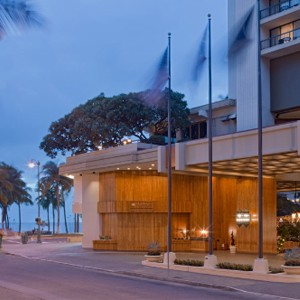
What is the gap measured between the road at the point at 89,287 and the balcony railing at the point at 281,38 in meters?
23.0

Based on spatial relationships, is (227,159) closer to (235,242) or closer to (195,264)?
(195,264)

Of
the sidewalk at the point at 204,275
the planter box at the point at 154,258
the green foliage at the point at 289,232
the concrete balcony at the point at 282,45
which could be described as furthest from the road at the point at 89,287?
the concrete balcony at the point at 282,45

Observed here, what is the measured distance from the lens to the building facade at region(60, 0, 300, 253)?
36875 millimetres

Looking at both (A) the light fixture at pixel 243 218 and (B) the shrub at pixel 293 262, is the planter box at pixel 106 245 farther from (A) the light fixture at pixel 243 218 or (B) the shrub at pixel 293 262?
(B) the shrub at pixel 293 262

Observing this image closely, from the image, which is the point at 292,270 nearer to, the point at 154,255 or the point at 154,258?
the point at 154,258

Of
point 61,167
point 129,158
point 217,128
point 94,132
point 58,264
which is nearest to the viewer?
point 58,264

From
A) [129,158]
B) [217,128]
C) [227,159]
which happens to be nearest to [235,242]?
[129,158]

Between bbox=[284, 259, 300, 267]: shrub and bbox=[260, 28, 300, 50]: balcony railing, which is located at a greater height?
bbox=[260, 28, 300, 50]: balcony railing

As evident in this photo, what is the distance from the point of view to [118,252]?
39250mm

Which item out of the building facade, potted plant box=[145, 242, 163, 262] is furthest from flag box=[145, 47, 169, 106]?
potted plant box=[145, 242, 163, 262]

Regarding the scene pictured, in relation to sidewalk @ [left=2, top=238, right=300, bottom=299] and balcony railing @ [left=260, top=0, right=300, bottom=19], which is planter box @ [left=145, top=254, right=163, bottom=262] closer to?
sidewalk @ [left=2, top=238, right=300, bottom=299]

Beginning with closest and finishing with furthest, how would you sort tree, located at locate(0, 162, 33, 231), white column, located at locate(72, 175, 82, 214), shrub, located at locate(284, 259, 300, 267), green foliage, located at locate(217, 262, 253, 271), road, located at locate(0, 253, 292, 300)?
road, located at locate(0, 253, 292, 300)
shrub, located at locate(284, 259, 300, 267)
green foliage, located at locate(217, 262, 253, 271)
white column, located at locate(72, 175, 82, 214)
tree, located at locate(0, 162, 33, 231)

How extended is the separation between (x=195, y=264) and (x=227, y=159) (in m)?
5.27

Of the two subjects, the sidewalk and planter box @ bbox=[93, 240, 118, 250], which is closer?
the sidewalk
